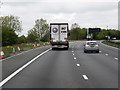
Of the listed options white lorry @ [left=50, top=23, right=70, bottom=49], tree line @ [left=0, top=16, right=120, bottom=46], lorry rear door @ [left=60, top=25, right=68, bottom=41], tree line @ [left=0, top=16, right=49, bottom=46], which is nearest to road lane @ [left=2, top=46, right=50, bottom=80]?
white lorry @ [left=50, top=23, right=70, bottom=49]

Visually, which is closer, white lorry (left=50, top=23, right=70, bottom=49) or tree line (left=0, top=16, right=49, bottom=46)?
white lorry (left=50, top=23, right=70, bottom=49)

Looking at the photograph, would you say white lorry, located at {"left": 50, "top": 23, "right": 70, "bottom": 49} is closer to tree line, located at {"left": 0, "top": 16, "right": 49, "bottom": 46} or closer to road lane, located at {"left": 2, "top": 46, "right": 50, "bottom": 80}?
road lane, located at {"left": 2, "top": 46, "right": 50, "bottom": 80}

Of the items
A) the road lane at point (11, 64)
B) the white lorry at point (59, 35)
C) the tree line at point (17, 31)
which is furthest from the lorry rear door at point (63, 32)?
the tree line at point (17, 31)

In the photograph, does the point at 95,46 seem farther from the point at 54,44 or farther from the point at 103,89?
the point at 103,89

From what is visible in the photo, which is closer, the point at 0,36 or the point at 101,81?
the point at 101,81

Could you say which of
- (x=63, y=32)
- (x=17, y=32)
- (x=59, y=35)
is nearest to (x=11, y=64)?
(x=59, y=35)

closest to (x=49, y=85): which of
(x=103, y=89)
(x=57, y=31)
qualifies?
(x=103, y=89)

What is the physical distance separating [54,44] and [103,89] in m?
37.8

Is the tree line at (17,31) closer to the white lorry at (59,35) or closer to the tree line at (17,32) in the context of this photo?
the tree line at (17,32)

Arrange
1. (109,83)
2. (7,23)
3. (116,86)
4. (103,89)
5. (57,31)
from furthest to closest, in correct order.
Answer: (7,23), (57,31), (109,83), (116,86), (103,89)

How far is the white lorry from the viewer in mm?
49000

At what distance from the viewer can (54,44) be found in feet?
162

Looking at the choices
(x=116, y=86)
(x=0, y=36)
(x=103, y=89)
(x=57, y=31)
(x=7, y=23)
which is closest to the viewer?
(x=103, y=89)

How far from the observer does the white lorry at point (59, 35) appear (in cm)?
4900
